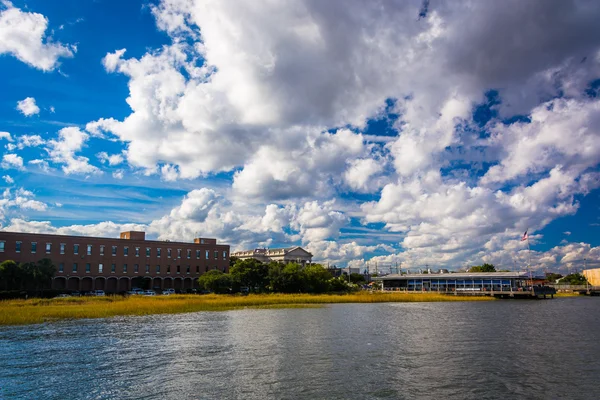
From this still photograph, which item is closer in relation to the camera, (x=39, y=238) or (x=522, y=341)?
(x=522, y=341)

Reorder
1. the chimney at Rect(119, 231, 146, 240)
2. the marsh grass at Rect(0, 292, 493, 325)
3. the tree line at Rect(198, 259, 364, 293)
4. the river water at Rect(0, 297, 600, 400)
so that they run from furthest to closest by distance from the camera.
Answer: the chimney at Rect(119, 231, 146, 240)
the tree line at Rect(198, 259, 364, 293)
the marsh grass at Rect(0, 292, 493, 325)
the river water at Rect(0, 297, 600, 400)

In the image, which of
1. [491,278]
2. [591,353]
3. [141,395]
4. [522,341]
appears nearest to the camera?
[141,395]

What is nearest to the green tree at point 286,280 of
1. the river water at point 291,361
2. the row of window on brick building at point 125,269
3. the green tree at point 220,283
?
the green tree at point 220,283

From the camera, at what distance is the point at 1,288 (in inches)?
3780

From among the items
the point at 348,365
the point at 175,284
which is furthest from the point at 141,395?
the point at 175,284

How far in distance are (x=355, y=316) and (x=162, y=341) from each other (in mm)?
32471

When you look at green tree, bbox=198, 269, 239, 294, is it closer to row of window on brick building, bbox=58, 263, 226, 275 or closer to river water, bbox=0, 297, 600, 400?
row of window on brick building, bbox=58, 263, 226, 275

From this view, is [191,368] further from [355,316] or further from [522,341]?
[355,316]

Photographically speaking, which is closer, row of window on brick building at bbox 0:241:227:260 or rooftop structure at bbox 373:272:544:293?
row of window on brick building at bbox 0:241:227:260

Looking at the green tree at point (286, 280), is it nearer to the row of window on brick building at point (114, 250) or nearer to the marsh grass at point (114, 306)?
the marsh grass at point (114, 306)

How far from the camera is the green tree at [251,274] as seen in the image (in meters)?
116

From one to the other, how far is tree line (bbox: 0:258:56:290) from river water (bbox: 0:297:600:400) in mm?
52905

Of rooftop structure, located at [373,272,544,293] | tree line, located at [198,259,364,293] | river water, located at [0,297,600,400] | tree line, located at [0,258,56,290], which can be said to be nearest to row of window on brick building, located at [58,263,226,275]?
tree line, located at [0,258,56,290]

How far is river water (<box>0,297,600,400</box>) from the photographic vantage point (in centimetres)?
2555
